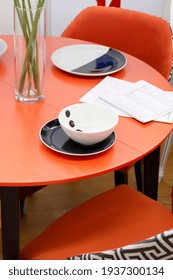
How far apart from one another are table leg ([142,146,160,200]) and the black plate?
0.35 meters

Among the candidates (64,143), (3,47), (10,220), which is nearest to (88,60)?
(3,47)

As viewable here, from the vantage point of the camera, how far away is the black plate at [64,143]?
1295mm

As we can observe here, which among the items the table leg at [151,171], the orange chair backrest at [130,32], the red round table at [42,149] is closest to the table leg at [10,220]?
the red round table at [42,149]

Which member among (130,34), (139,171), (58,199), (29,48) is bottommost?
(58,199)

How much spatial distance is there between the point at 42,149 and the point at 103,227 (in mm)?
311

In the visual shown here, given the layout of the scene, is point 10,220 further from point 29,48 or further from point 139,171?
point 139,171

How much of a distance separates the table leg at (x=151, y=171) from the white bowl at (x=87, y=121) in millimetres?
336

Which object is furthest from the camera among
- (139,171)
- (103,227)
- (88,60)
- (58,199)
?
(58,199)

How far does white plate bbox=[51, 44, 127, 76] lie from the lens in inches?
68.2

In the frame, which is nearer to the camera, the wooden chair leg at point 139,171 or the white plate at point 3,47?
the white plate at point 3,47

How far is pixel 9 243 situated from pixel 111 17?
1.20m

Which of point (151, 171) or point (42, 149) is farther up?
point (42, 149)

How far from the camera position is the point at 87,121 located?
4.57 feet

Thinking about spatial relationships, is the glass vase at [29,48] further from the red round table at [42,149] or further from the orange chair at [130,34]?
the orange chair at [130,34]
